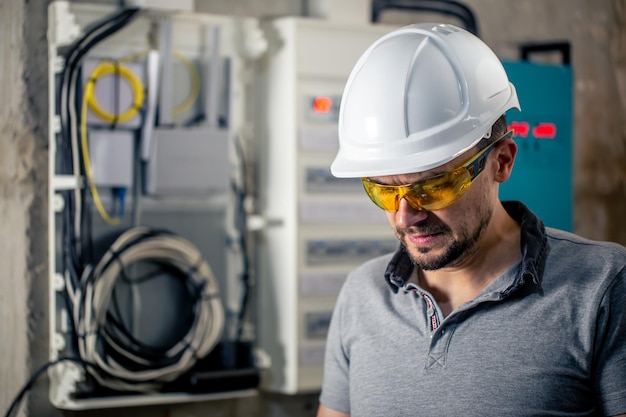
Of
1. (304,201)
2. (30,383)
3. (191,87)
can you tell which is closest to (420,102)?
(304,201)

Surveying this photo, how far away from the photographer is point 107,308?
90.0 inches

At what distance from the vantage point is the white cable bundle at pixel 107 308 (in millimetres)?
2213

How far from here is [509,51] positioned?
2.88 m

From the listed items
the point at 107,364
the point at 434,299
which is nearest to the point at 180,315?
the point at 107,364

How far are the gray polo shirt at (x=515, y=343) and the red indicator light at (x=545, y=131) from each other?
1.21 meters

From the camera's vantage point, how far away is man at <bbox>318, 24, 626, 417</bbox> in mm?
1323

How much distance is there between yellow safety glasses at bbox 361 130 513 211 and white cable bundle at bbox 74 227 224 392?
1062 millimetres

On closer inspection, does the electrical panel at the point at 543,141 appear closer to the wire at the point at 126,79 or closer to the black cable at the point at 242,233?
the black cable at the point at 242,233

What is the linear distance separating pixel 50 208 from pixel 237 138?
21.2 inches

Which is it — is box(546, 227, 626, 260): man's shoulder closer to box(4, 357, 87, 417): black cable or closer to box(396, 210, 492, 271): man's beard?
box(396, 210, 492, 271): man's beard

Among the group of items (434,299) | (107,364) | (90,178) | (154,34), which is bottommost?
(107,364)

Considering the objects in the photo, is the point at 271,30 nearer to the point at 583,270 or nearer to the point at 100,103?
the point at 100,103

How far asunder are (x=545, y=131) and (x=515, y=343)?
4.84 feet

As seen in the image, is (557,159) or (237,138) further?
(557,159)
